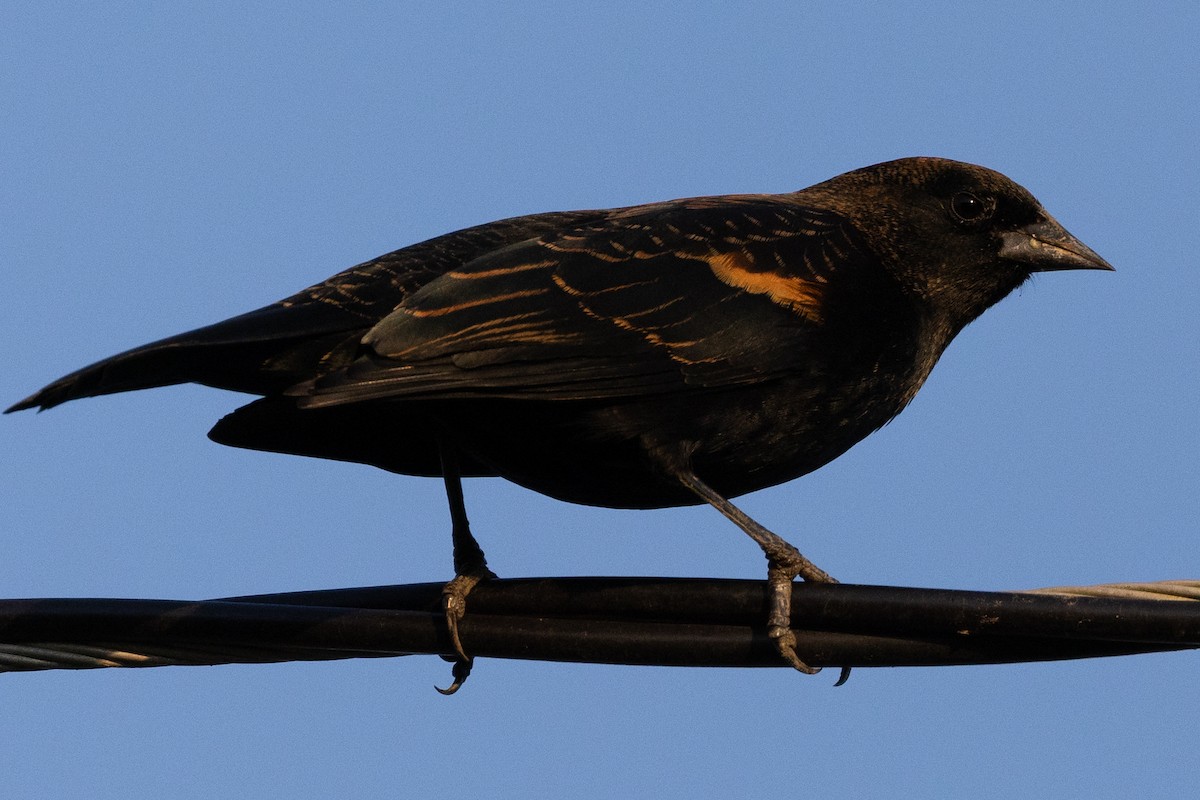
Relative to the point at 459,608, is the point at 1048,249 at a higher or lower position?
higher

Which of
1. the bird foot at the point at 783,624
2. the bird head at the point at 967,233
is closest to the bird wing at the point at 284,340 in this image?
the bird head at the point at 967,233

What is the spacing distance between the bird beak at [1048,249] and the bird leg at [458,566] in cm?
225

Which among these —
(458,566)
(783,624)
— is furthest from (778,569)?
(458,566)

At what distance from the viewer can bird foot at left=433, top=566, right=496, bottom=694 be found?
4.33 meters

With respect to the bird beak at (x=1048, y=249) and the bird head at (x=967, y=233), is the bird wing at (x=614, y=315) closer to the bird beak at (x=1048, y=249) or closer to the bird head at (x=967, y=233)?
the bird head at (x=967, y=233)

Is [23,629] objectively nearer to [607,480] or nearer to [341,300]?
[341,300]

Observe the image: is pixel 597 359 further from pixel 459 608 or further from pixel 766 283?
pixel 459 608

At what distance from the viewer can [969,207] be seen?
5809 mm

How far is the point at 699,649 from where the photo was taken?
3.99 m

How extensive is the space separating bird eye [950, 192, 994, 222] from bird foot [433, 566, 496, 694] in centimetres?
229

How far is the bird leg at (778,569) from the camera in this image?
3977 millimetres

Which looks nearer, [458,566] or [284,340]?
[284,340]

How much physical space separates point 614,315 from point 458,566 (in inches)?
41.9

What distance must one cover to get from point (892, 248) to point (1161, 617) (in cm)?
234
